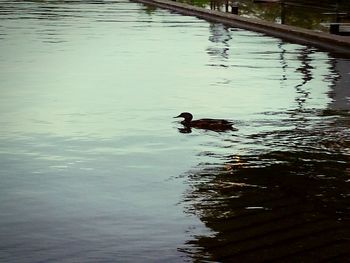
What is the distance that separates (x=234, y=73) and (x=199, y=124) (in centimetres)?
765

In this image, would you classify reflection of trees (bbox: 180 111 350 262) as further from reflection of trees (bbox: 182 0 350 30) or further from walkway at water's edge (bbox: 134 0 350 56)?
reflection of trees (bbox: 182 0 350 30)

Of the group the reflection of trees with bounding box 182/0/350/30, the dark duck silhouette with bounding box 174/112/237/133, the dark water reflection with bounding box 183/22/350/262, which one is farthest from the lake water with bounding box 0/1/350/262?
the reflection of trees with bounding box 182/0/350/30

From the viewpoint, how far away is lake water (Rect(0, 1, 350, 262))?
24.5ft

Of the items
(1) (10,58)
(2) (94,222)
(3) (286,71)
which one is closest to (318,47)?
(3) (286,71)

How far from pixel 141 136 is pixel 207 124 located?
93 centimetres

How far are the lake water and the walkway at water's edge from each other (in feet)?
2.99

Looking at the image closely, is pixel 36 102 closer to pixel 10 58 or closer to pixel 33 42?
pixel 10 58

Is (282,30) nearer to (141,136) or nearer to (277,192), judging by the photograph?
(141,136)

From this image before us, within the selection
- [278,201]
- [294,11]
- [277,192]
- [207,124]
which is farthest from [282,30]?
[278,201]

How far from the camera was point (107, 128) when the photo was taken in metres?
12.6

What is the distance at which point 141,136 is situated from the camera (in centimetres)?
1197

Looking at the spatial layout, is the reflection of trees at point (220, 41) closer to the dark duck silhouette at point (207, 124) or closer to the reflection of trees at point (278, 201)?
the dark duck silhouette at point (207, 124)

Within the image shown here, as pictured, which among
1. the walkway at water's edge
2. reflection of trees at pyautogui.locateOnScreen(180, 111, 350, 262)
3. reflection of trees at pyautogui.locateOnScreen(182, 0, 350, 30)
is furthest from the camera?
reflection of trees at pyautogui.locateOnScreen(182, 0, 350, 30)

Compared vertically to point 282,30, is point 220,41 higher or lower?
higher
